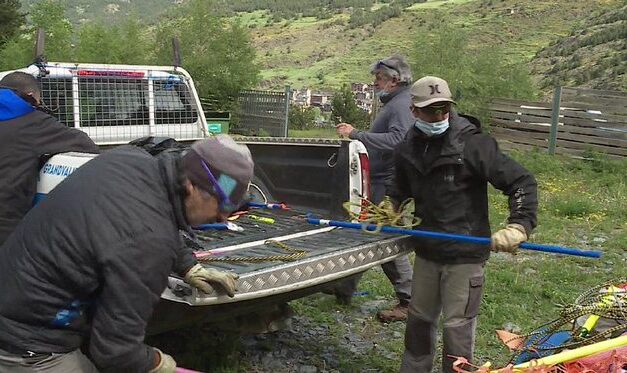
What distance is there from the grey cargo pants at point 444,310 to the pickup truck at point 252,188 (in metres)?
0.29

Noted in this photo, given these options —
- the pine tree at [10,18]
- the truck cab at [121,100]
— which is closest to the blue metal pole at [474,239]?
the truck cab at [121,100]

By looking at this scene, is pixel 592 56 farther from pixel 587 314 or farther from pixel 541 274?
pixel 587 314

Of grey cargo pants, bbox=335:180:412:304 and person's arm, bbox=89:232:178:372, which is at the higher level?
person's arm, bbox=89:232:178:372

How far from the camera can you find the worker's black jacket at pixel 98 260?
6.99 ft

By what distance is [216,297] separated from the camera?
314 centimetres

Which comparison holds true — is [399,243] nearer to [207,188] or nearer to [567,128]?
[207,188]

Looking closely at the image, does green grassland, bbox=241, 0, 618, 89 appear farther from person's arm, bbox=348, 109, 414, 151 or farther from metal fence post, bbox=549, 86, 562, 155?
person's arm, bbox=348, 109, 414, 151

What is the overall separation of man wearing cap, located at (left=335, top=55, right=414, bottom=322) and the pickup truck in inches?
12.7

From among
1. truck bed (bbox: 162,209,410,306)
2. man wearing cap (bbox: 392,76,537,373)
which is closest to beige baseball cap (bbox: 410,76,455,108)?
man wearing cap (bbox: 392,76,537,373)

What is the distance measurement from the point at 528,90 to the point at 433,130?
52.4 feet

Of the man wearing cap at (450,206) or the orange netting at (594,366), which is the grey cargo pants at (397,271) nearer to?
the man wearing cap at (450,206)

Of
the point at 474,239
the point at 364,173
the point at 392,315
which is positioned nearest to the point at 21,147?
the point at 364,173

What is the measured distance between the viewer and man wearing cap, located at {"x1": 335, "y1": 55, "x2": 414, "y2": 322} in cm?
512

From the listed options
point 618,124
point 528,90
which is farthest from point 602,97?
point 528,90
